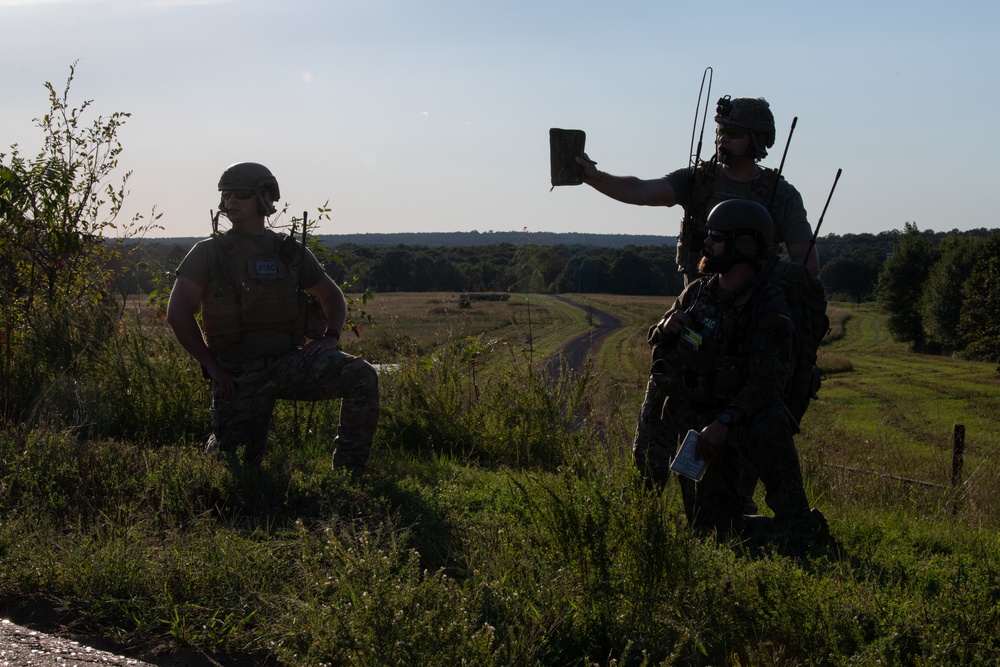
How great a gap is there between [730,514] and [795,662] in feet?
5.48

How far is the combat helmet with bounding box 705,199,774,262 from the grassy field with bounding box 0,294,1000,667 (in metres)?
1.12

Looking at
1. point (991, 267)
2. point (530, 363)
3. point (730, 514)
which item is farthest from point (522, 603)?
point (991, 267)

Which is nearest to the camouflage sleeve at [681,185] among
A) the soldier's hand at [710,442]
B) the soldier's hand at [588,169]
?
the soldier's hand at [588,169]

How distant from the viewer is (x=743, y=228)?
4.41 meters

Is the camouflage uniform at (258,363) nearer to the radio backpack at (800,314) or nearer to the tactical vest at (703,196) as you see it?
the tactical vest at (703,196)

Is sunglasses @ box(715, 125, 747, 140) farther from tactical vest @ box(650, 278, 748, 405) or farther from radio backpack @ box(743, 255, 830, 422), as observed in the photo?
tactical vest @ box(650, 278, 748, 405)

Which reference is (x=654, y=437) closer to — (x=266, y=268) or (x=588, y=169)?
(x=588, y=169)

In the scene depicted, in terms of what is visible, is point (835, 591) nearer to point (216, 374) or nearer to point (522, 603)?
point (522, 603)

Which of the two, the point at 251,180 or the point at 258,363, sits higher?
the point at 251,180

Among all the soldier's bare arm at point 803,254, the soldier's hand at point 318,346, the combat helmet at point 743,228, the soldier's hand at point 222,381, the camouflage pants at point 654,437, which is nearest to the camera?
the combat helmet at point 743,228

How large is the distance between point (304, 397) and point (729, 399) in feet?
8.15

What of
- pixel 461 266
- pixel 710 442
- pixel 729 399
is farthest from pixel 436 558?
pixel 461 266

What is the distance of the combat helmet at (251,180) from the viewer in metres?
5.46

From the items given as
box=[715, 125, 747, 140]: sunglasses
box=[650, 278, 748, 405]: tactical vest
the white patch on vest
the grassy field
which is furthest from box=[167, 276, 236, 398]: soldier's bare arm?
box=[715, 125, 747, 140]: sunglasses
